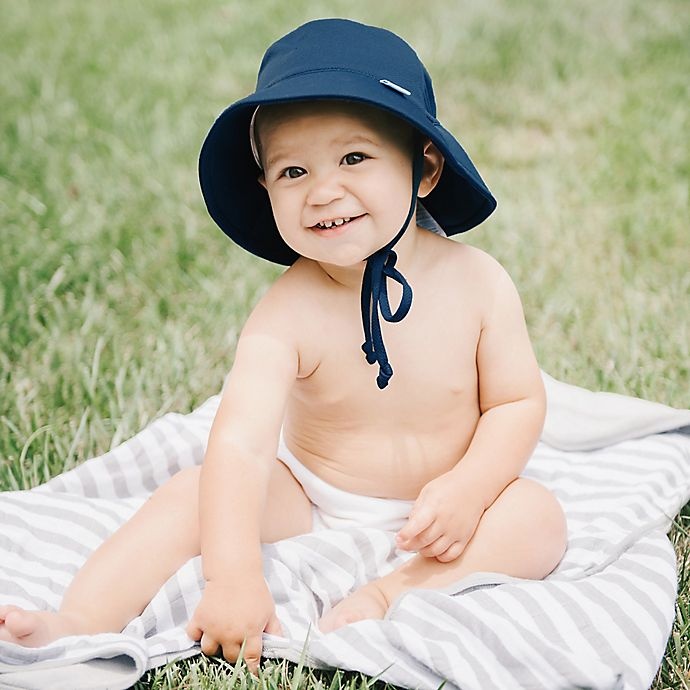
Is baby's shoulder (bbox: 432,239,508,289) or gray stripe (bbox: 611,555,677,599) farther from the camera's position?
baby's shoulder (bbox: 432,239,508,289)

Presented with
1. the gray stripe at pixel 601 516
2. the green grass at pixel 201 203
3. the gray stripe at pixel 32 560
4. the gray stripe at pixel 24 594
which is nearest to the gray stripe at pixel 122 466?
the green grass at pixel 201 203

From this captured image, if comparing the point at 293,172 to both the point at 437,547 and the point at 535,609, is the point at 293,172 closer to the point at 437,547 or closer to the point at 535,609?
the point at 437,547

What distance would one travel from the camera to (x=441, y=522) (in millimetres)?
1907

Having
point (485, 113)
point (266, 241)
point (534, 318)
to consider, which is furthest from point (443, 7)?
point (266, 241)

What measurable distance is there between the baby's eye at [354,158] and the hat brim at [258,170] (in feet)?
0.37

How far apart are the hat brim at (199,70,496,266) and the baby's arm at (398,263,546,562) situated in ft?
0.50

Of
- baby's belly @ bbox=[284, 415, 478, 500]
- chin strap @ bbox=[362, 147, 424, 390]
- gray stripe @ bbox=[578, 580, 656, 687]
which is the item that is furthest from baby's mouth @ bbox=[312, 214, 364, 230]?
gray stripe @ bbox=[578, 580, 656, 687]

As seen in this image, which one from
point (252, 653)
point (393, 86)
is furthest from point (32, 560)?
point (393, 86)

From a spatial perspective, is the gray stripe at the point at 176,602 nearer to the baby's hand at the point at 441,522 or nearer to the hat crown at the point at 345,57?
the baby's hand at the point at 441,522

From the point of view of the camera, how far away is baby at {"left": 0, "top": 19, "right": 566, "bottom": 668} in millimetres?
1794

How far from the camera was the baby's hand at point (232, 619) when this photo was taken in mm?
1763

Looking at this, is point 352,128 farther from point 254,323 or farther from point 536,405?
point 536,405

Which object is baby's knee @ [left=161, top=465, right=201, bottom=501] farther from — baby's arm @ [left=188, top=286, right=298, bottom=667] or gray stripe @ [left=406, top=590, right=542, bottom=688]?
gray stripe @ [left=406, top=590, right=542, bottom=688]

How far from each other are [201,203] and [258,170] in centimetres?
180
